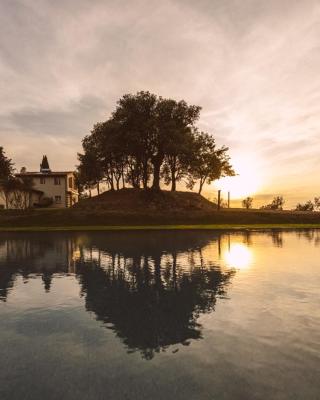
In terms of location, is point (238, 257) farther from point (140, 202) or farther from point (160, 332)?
point (140, 202)

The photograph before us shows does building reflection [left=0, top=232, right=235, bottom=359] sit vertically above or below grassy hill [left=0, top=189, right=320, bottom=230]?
below

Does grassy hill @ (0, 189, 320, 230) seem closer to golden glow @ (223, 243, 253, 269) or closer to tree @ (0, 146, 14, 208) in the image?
tree @ (0, 146, 14, 208)

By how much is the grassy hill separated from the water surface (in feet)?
106

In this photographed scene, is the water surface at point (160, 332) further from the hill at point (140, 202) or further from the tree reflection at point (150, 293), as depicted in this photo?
the hill at point (140, 202)

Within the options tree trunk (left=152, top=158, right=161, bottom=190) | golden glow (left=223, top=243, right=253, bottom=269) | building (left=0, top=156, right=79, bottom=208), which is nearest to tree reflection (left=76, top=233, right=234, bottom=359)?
golden glow (left=223, top=243, right=253, bottom=269)

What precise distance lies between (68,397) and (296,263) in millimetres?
16535

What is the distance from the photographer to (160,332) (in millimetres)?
9453

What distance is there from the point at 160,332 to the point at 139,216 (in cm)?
4638

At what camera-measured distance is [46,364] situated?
752 centimetres

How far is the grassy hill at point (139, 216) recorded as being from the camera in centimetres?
5191


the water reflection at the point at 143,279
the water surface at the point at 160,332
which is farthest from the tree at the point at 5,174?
the water surface at the point at 160,332

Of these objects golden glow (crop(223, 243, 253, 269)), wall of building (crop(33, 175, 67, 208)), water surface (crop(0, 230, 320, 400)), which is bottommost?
water surface (crop(0, 230, 320, 400))

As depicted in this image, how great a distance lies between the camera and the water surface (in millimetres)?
6582

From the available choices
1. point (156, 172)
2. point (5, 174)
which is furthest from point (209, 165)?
point (5, 174)
